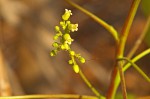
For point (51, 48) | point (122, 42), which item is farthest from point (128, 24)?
point (51, 48)

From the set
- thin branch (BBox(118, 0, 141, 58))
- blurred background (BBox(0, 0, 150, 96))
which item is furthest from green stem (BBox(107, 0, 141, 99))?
blurred background (BBox(0, 0, 150, 96))

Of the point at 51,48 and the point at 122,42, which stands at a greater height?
the point at 51,48

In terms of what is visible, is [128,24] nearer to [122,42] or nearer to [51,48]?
[122,42]

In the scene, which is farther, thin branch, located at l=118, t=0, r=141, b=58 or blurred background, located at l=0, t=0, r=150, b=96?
blurred background, located at l=0, t=0, r=150, b=96

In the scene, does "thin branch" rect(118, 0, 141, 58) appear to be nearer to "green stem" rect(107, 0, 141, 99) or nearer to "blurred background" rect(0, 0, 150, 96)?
"green stem" rect(107, 0, 141, 99)

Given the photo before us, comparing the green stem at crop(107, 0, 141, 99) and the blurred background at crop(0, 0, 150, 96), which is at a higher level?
the blurred background at crop(0, 0, 150, 96)

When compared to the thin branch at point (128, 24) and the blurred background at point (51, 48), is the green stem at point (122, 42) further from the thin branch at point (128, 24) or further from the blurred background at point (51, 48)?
the blurred background at point (51, 48)

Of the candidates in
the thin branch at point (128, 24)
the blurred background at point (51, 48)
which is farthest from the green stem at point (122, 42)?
the blurred background at point (51, 48)

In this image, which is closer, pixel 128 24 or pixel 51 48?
pixel 128 24

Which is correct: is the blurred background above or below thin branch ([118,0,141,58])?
above
